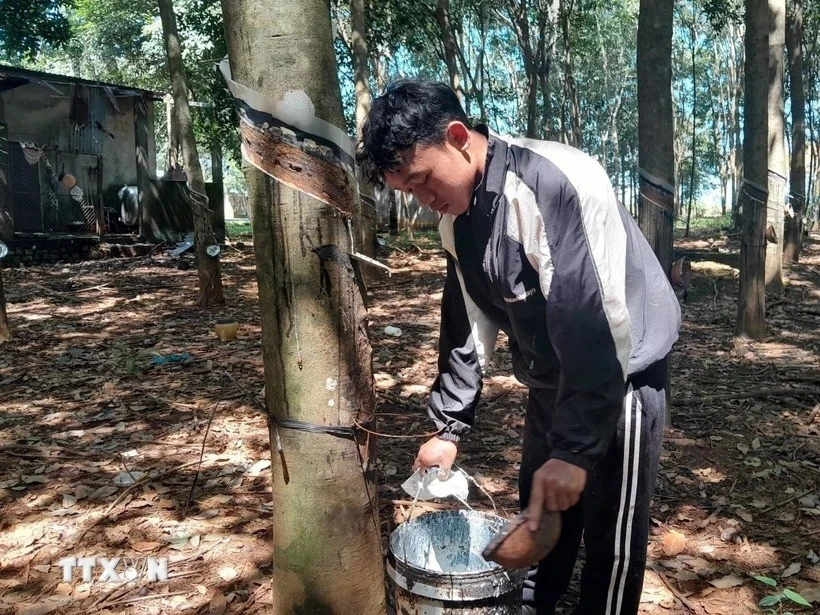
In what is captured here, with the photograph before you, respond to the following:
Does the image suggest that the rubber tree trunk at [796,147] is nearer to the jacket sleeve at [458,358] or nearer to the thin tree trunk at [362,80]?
the thin tree trunk at [362,80]

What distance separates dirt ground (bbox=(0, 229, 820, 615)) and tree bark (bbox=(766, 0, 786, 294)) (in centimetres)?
120

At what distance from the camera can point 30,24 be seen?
16875 mm

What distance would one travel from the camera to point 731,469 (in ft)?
13.8

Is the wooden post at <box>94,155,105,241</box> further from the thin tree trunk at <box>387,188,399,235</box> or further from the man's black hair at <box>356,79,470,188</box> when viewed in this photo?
the man's black hair at <box>356,79,470,188</box>

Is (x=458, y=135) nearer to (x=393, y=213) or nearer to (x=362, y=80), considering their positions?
(x=362, y=80)

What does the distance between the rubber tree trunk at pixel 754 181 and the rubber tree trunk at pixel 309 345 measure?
17.2 ft

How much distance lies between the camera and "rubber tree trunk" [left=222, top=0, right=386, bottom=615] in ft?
6.89

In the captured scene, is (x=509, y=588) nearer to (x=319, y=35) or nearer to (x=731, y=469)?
(x=319, y=35)

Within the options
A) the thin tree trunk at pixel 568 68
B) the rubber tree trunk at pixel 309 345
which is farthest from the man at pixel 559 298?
the thin tree trunk at pixel 568 68

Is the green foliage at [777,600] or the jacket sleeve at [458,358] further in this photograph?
the green foliage at [777,600]

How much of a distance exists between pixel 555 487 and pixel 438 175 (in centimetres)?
93

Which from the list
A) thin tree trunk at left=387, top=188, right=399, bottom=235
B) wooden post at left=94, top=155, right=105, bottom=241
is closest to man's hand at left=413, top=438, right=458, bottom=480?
wooden post at left=94, top=155, right=105, bottom=241

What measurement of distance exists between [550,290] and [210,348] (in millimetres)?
5575

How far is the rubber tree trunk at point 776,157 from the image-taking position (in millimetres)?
7551
